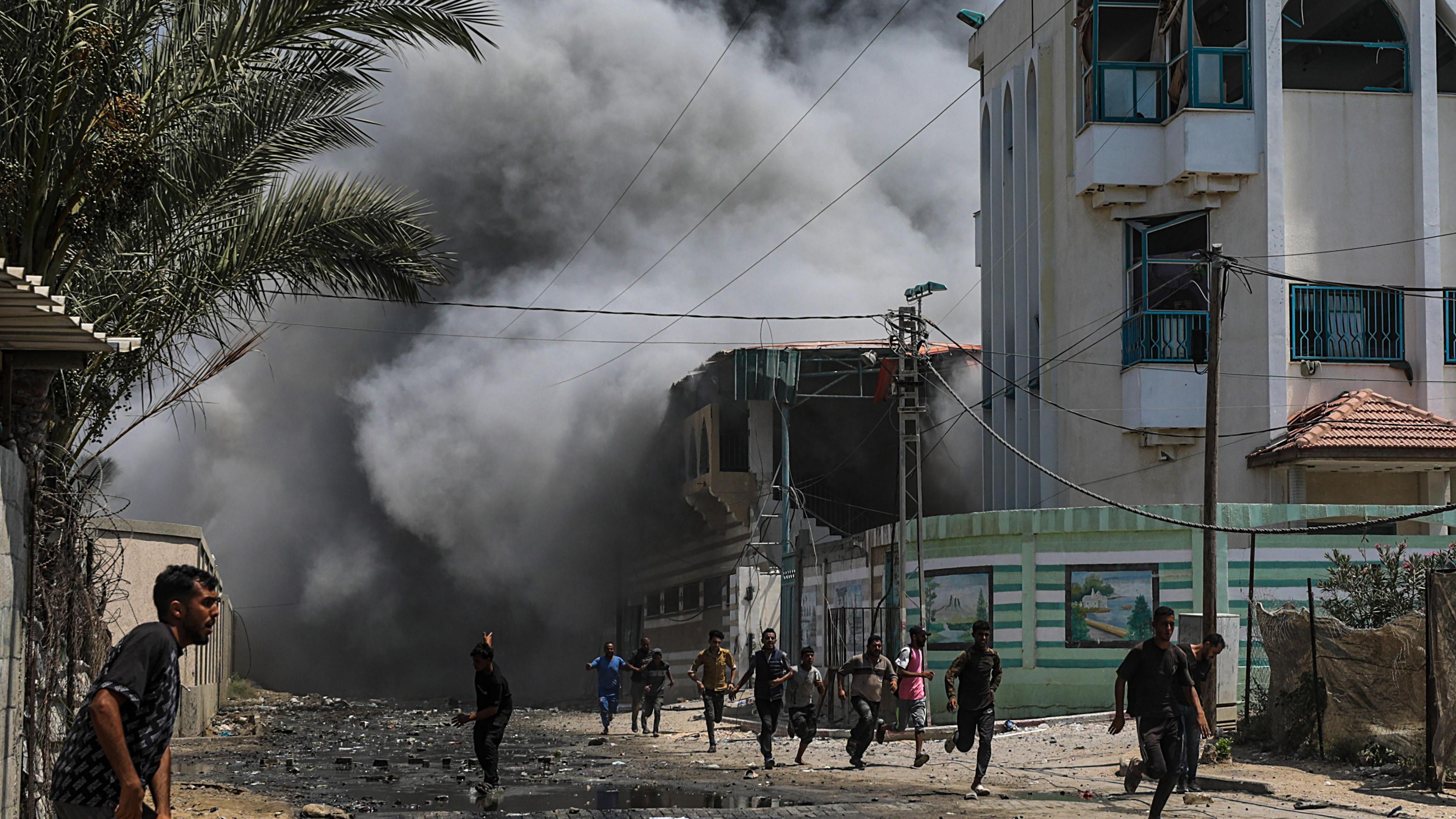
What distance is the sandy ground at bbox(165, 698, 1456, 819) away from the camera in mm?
11438

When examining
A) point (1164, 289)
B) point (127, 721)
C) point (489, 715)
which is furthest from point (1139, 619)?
point (127, 721)

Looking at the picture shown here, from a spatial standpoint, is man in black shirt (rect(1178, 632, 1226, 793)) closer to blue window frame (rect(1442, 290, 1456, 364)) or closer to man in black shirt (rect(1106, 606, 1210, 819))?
man in black shirt (rect(1106, 606, 1210, 819))

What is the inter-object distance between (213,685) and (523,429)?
1339 cm

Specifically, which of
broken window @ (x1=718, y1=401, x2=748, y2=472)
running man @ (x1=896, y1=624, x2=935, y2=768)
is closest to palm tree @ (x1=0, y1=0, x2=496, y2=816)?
running man @ (x1=896, y1=624, x2=935, y2=768)

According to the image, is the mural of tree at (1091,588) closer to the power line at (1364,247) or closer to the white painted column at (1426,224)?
the power line at (1364,247)

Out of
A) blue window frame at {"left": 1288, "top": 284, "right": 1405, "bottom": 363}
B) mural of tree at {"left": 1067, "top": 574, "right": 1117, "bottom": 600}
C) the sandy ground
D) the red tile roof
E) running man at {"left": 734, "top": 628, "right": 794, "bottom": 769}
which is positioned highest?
blue window frame at {"left": 1288, "top": 284, "right": 1405, "bottom": 363}

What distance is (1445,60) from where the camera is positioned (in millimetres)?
24531

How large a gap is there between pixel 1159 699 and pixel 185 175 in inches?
294

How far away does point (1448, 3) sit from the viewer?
23344mm

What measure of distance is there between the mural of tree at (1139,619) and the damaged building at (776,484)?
222 inches

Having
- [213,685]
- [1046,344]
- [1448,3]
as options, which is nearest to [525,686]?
[213,685]

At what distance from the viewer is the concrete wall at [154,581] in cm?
2114

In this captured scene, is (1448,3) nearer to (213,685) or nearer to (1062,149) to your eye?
(1062,149)

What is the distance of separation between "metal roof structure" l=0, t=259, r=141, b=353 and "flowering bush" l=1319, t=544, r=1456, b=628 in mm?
11799
